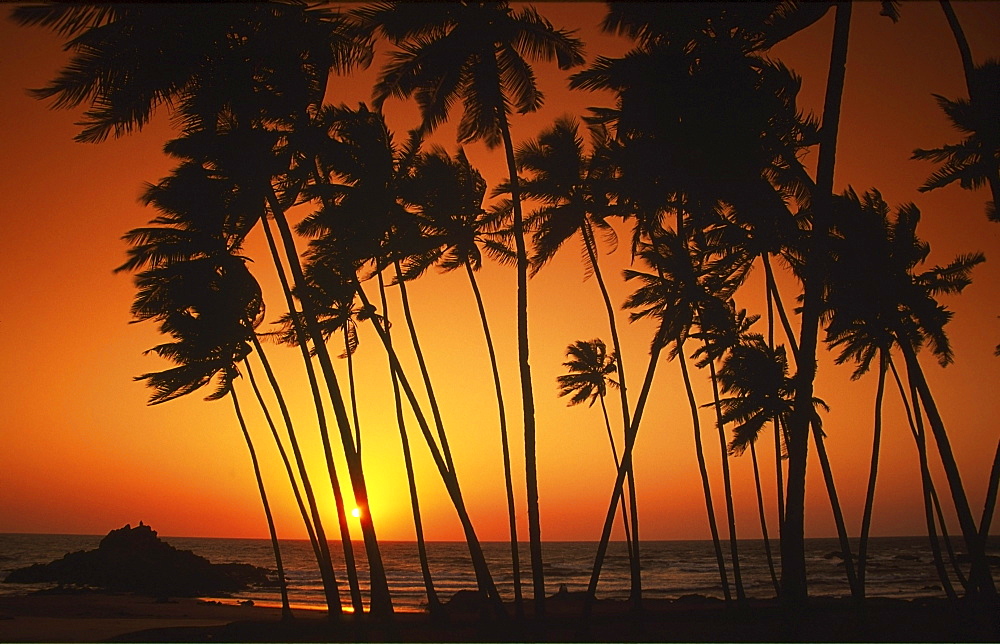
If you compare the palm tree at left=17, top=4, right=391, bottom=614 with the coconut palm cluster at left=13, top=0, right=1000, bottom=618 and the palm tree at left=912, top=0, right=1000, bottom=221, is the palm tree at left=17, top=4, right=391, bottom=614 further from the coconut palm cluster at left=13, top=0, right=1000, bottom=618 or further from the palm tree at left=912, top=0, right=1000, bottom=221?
the palm tree at left=912, top=0, right=1000, bottom=221

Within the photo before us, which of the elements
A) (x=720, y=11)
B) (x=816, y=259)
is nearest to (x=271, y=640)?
(x=816, y=259)

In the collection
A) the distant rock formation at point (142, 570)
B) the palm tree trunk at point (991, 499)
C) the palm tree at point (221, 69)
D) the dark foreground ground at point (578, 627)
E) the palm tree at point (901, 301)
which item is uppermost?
the palm tree at point (221, 69)

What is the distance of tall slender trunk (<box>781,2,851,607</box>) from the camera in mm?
11281

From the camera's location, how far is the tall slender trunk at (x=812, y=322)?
37.0 feet

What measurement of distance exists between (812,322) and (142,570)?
45.3 metres

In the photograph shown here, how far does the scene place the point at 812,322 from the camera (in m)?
11.7

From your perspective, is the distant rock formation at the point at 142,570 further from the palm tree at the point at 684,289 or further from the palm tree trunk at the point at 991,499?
the palm tree trunk at the point at 991,499

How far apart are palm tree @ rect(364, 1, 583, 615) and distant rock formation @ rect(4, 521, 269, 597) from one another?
117 ft

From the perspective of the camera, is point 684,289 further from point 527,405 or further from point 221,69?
point 221,69

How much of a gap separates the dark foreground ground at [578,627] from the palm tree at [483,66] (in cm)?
344

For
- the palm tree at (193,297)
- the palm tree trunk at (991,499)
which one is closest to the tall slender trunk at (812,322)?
the palm tree trunk at (991,499)

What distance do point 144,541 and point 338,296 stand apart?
34939 mm

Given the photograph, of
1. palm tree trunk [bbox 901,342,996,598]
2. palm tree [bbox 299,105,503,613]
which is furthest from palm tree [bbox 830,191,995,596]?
palm tree [bbox 299,105,503,613]

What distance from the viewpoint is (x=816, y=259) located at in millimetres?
11477
